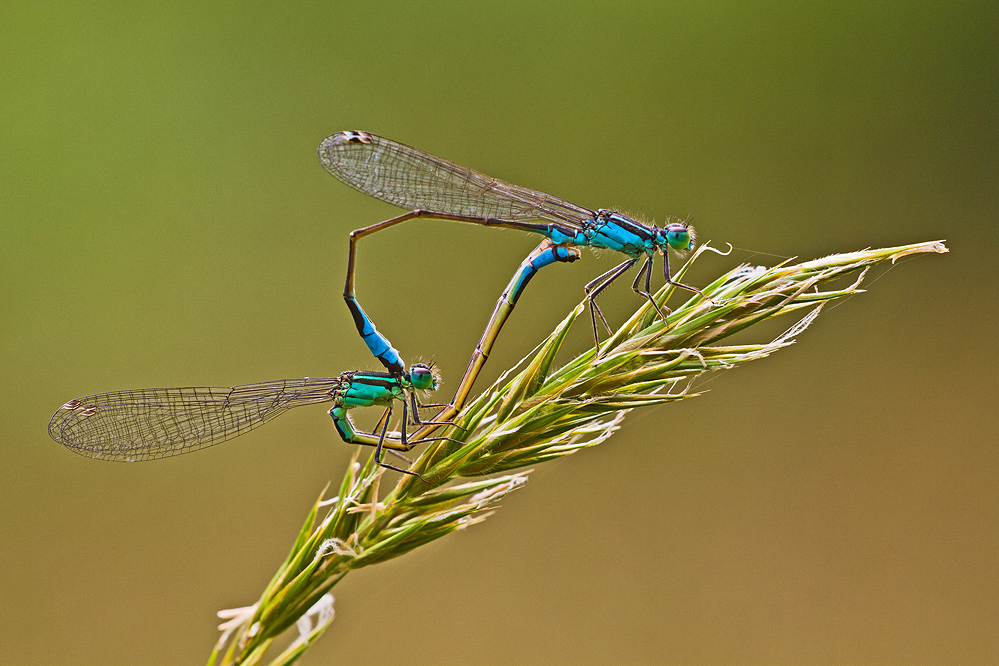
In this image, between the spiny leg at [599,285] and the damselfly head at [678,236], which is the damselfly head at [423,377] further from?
the damselfly head at [678,236]

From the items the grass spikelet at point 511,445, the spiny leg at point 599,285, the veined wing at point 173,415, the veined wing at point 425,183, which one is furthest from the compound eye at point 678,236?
the veined wing at point 173,415

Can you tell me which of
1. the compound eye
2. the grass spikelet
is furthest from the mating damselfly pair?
the grass spikelet

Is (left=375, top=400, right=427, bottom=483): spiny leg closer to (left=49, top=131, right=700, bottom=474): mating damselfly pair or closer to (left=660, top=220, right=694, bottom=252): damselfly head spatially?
(left=49, top=131, right=700, bottom=474): mating damselfly pair

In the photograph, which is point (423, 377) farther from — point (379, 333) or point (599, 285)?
point (599, 285)

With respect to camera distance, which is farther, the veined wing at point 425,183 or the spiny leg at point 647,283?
the veined wing at point 425,183

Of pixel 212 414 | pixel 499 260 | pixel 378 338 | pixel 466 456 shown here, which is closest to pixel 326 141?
pixel 378 338

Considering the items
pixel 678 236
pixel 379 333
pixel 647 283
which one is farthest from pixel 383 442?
pixel 678 236
